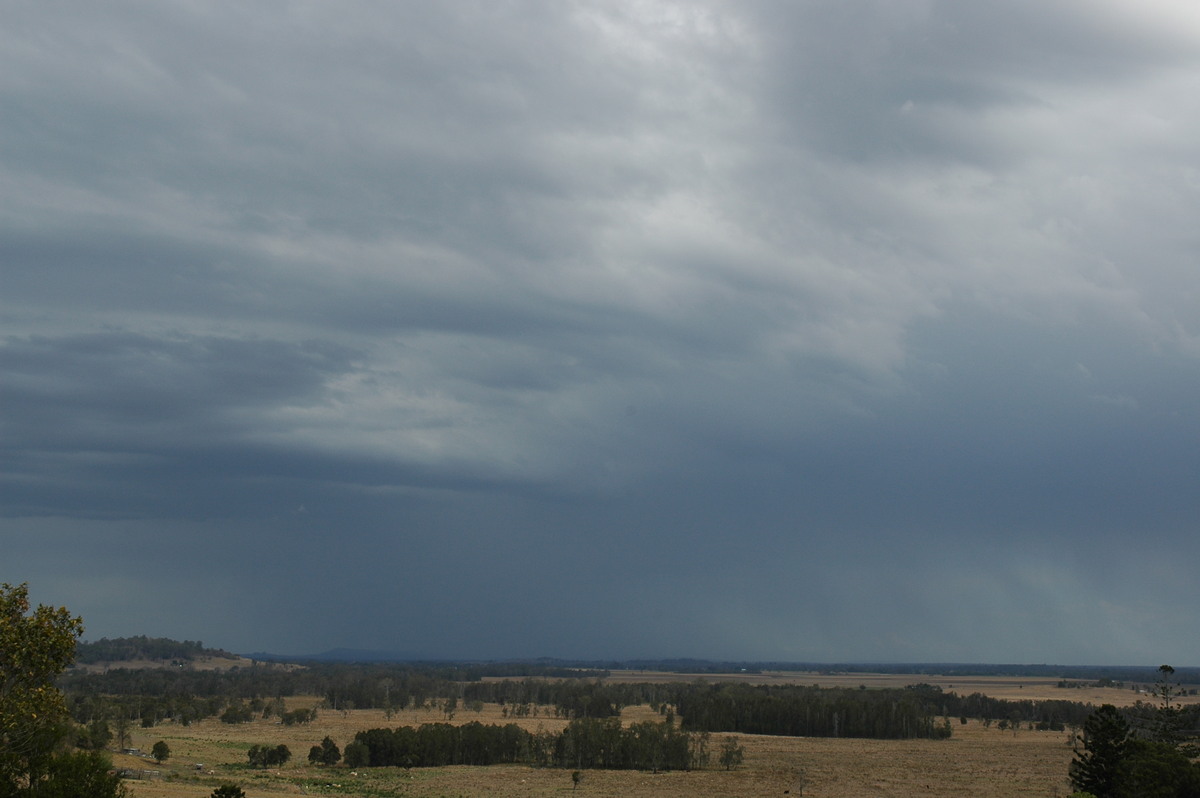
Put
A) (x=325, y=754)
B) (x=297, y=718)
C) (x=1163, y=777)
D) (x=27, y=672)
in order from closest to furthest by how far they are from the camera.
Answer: (x=27, y=672) < (x=1163, y=777) < (x=325, y=754) < (x=297, y=718)

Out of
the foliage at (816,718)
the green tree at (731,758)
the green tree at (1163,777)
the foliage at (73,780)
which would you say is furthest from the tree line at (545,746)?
the foliage at (73,780)

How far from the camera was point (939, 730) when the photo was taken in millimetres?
178125

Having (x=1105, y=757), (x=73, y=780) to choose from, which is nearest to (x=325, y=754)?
(x=1105, y=757)

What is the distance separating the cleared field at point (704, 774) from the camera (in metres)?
95.7

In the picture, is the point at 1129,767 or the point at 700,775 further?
the point at 700,775

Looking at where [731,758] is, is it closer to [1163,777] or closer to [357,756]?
[357,756]

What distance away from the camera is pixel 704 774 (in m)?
121

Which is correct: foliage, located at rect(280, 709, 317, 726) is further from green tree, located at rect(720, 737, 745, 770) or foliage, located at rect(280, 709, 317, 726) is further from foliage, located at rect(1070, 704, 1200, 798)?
foliage, located at rect(1070, 704, 1200, 798)

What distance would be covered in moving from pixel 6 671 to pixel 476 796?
68.1 m

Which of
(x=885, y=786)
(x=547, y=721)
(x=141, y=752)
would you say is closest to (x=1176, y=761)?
(x=885, y=786)

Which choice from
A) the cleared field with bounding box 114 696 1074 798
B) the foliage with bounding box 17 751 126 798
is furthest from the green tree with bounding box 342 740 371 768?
the foliage with bounding box 17 751 126 798

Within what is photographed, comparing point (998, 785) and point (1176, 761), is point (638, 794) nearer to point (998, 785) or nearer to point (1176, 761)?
point (998, 785)

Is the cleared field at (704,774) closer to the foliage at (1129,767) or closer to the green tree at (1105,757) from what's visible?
the green tree at (1105,757)

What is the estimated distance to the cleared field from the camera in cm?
9569
